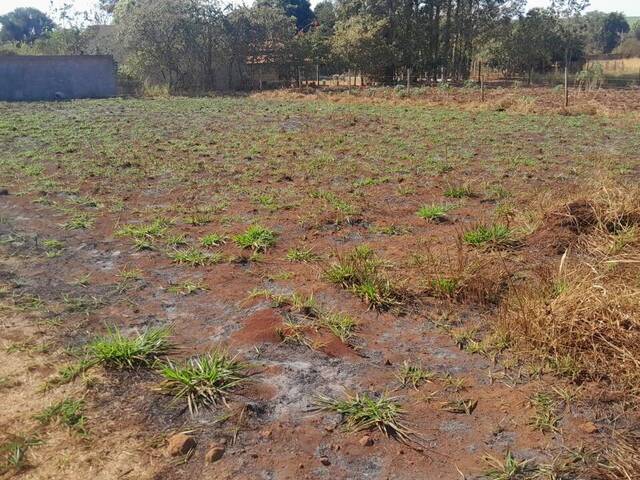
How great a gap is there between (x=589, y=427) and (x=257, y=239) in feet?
10.8

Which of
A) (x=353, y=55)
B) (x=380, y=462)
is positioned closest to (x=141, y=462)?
(x=380, y=462)

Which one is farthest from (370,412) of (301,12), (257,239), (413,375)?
(301,12)

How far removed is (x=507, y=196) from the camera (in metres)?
6.86

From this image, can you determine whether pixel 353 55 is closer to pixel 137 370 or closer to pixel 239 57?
pixel 239 57

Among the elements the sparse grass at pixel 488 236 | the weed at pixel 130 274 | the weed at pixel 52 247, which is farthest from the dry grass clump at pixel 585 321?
the weed at pixel 52 247

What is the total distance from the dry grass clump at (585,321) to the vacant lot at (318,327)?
0.5 inches

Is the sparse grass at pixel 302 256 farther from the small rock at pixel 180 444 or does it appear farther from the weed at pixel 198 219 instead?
the small rock at pixel 180 444

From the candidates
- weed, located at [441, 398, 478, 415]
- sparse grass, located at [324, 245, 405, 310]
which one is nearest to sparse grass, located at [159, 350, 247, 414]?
weed, located at [441, 398, 478, 415]

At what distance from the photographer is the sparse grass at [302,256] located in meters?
4.82

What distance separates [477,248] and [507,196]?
2.23m

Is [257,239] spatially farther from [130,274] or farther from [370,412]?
[370,412]

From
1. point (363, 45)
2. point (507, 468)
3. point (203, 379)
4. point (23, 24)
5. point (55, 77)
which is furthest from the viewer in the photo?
point (23, 24)

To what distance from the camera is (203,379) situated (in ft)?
9.61

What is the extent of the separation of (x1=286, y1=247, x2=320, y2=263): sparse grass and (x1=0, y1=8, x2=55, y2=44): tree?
229 ft
